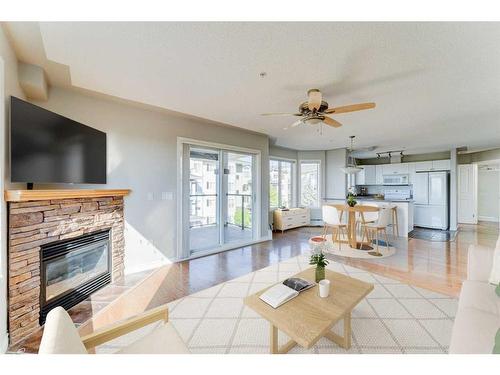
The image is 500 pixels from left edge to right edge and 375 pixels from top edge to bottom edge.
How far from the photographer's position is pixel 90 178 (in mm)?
2553

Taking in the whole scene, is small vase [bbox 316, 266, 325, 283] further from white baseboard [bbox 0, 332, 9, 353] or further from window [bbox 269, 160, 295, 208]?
window [bbox 269, 160, 295, 208]

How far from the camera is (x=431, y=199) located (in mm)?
6262

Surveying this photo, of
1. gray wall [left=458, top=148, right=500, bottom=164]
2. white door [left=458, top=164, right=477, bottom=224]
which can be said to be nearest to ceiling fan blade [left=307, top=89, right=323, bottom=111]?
gray wall [left=458, top=148, right=500, bottom=164]

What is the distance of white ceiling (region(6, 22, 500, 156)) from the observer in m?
1.53

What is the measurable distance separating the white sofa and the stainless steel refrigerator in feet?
17.9

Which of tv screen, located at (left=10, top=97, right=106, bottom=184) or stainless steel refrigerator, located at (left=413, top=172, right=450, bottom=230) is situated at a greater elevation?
tv screen, located at (left=10, top=97, right=106, bottom=184)

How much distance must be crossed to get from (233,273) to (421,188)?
6.60 metres

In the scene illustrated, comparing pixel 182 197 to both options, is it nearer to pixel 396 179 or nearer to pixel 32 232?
pixel 32 232

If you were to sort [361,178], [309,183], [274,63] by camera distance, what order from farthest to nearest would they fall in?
[361,178] → [309,183] → [274,63]

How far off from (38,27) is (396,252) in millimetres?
5502

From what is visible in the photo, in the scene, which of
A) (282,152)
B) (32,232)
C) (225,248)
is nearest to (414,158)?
(282,152)

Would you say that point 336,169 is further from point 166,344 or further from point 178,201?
point 166,344

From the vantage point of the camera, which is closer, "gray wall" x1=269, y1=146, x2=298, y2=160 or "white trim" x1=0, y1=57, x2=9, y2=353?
"white trim" x1=0, y1=57, x2=9, y2=353

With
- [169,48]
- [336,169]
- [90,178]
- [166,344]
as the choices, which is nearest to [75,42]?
[169,48]
